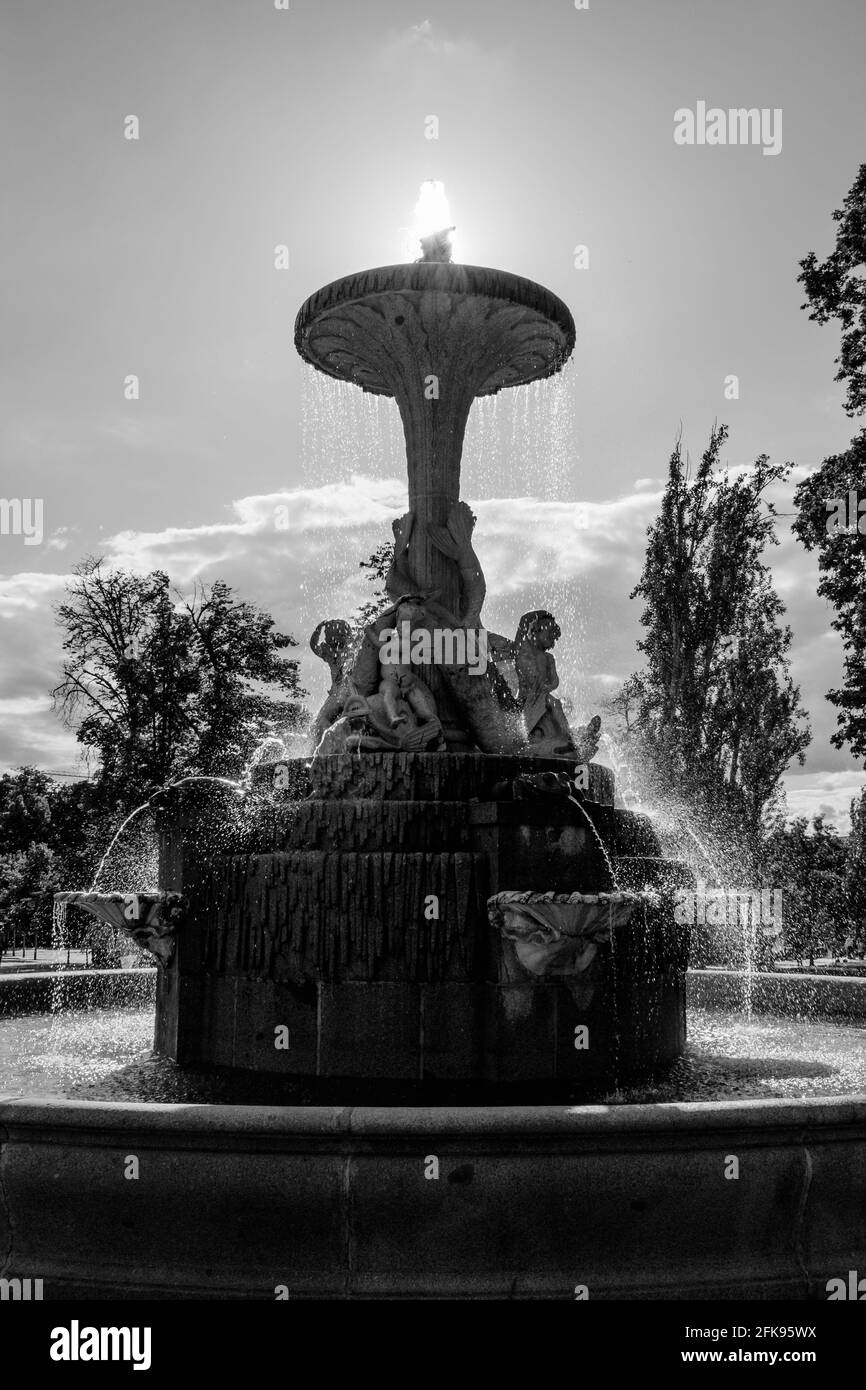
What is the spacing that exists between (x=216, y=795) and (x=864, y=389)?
20102 mm

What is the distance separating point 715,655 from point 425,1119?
23887 mm

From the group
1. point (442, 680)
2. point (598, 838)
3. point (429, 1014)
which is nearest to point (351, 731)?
point (442, 680)

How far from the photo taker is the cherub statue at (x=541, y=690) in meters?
10.7

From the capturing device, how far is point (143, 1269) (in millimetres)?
4746

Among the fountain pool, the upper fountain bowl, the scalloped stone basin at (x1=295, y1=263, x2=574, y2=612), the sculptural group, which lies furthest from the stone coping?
the upper fountain bowl

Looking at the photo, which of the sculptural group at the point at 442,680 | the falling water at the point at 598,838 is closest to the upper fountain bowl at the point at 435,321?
the sculptural group at the point at 442,680

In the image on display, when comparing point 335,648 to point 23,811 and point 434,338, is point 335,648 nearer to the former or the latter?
point 434,338

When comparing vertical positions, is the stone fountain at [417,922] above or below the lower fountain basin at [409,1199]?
above

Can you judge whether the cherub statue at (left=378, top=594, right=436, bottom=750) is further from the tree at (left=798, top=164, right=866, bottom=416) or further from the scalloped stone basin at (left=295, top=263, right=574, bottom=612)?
the tree at (left=798, top=164, right=866, bottom=416)

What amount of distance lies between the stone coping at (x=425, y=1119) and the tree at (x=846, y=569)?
65.4 ft

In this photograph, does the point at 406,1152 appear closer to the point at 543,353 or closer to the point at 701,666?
the point at 543,353

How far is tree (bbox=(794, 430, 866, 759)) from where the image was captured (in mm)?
23688

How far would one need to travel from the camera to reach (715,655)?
90.0ft

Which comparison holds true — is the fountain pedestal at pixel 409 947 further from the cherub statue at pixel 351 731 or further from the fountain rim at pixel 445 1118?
the fountain rim at pixel 445 1118
